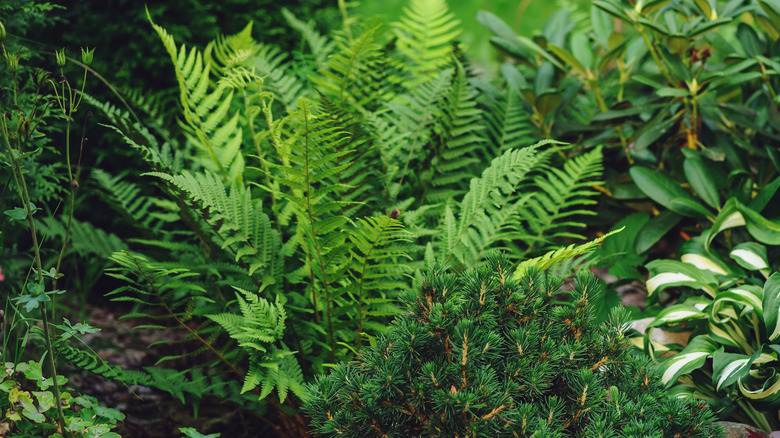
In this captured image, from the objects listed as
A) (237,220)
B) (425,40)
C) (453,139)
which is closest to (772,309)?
(453,139)

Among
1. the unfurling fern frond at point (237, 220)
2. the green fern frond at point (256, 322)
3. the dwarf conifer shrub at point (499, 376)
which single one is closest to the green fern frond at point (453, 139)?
the unfurling fern frond at point (237, 220)

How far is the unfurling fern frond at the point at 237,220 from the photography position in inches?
71.5

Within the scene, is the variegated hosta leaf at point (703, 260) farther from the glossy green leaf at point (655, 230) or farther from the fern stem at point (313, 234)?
the fern stem at point (313, 234)

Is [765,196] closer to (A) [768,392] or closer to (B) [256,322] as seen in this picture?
(A) [768,392]

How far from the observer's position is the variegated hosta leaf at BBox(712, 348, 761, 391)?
164 cm

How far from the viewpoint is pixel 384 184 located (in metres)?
2.34

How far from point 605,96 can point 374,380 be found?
2360 millimetres

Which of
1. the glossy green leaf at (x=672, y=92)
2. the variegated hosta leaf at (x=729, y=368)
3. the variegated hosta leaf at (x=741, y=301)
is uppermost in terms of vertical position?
the glossy green leaf at (x=672, y=92)

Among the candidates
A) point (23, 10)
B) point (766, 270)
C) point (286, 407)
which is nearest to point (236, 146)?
point (23, 10)

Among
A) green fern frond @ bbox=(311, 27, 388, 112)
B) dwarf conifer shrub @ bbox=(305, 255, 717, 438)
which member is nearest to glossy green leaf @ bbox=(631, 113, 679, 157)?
green fern frond @ bbox=(311, 27, 388, 112)

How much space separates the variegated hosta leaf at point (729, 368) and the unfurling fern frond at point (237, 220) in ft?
4.42

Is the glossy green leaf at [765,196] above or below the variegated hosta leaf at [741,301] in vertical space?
above

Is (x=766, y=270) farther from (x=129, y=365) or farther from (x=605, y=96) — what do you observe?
(x=129, y=365)

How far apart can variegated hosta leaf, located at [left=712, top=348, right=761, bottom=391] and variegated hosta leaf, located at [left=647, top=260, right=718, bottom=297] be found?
13.2 inches
